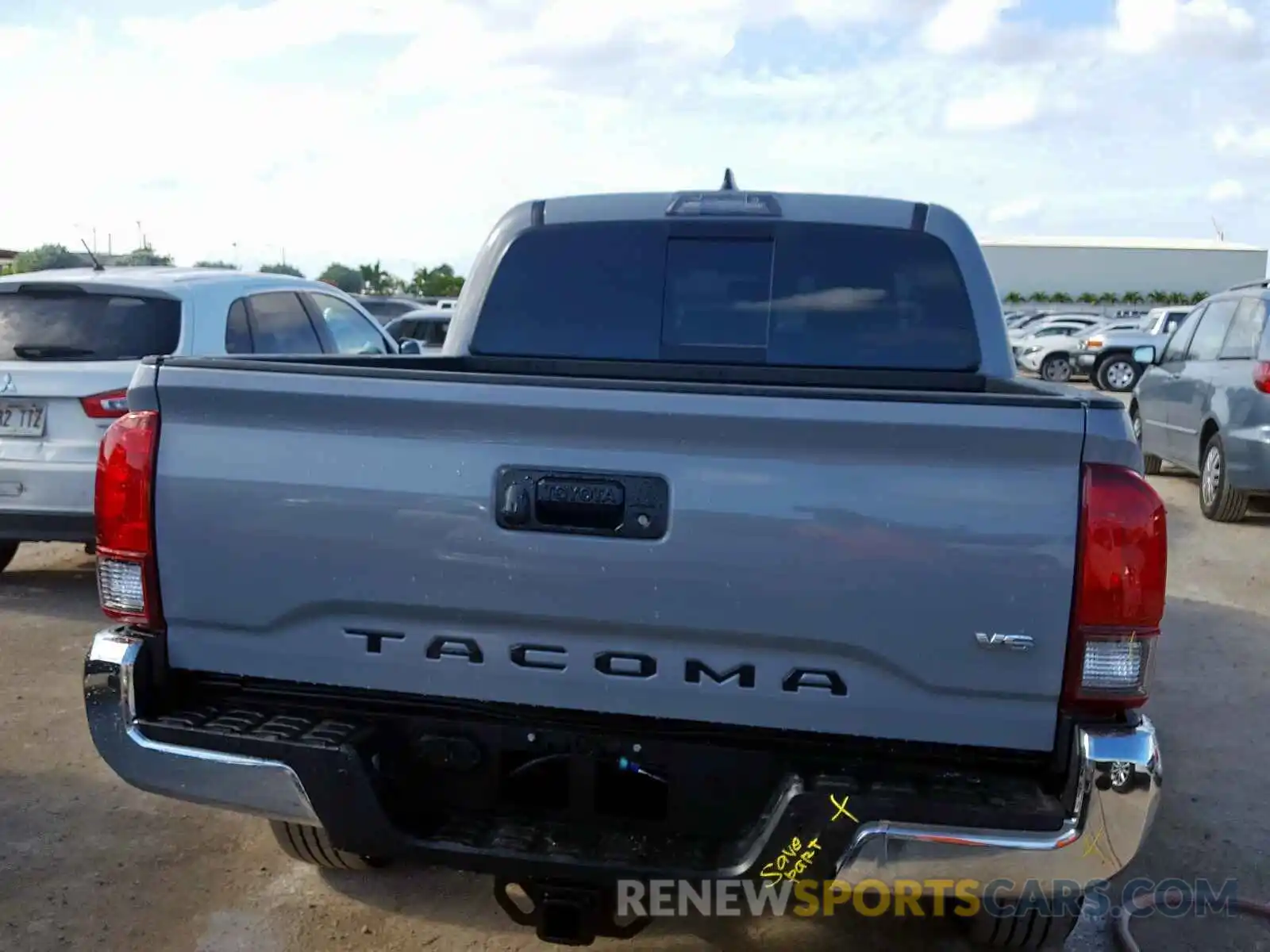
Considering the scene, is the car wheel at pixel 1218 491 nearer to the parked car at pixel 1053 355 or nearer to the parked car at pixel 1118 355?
the parked car at pixel 1118 355

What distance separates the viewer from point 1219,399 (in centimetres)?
917

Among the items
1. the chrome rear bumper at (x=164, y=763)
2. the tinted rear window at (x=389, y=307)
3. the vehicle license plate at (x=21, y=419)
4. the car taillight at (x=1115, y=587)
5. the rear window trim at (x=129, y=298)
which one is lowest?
the tinted rear window at (x=389, y=307)

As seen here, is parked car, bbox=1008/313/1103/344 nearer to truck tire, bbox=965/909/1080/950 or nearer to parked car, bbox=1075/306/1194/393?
parked car, bbox=1075/306/1194/393

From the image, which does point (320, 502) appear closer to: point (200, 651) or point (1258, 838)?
point (200, 651)

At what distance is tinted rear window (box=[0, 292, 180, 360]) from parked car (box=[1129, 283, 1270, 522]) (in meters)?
6.29

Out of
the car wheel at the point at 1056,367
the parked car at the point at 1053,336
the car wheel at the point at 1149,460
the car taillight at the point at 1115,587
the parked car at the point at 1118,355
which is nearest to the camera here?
the car taillight at the point at 1115,587

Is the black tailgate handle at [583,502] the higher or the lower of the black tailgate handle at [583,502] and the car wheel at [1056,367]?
the higher

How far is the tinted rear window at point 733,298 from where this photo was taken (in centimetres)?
383

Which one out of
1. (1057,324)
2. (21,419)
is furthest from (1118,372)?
(21,419)

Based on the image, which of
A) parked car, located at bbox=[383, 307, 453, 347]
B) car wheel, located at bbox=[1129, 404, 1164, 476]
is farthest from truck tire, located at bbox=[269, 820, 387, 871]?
parked car, located at bbox=[383, 307, 453, 347]

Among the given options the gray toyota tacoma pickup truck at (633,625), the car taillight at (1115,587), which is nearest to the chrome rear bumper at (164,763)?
the gray toyota tacoma pickup truck at (633,625)

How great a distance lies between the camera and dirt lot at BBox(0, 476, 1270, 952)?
322 cm

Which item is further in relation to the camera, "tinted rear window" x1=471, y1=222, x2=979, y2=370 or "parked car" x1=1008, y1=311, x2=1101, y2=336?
"parked car" x1=1008, y1=311, x2=1101, y2=336

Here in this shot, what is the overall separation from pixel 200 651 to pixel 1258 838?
138 inches
